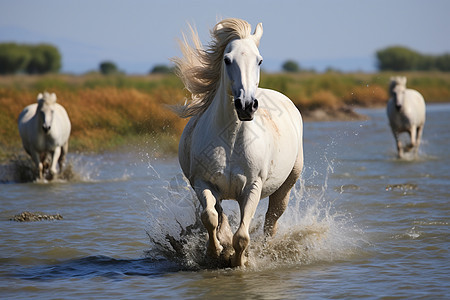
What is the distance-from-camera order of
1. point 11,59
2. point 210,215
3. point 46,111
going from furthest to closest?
1. point 11,59
2. point 46,111
3. point 210,215

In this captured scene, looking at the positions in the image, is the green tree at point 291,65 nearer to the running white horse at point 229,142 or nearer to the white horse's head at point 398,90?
the white horse's head at point 398,90

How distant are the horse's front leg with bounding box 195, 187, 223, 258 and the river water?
0.33m

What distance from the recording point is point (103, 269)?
6438 mm

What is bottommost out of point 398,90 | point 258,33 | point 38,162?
point 38,162

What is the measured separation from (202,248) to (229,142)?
3.95 feet

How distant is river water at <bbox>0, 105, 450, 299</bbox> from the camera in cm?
570

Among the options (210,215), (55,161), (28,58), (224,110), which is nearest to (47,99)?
(55,161)

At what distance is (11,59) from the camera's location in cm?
6662

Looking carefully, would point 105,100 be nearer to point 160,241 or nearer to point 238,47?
point 160,241

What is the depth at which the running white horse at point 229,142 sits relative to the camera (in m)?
5.35

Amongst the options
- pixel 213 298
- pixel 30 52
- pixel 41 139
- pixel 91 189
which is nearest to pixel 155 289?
pixel 213 298

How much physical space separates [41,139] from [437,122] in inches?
675

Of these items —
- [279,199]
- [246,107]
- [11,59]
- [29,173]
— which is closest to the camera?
[246,107]

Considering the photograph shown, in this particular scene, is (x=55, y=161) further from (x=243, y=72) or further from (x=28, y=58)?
(x=28, y=58)
